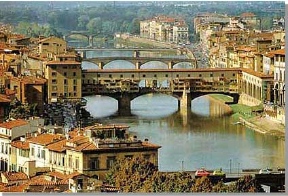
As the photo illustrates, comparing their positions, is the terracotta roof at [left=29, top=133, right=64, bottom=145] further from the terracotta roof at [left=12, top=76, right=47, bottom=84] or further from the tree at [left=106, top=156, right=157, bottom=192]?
the terracotta roof at [left=12, top=76, right=47, bottom=84]

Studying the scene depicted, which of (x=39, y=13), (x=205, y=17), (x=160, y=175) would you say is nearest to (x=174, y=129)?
(x=39, y=13)

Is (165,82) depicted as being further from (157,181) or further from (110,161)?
(157,181)

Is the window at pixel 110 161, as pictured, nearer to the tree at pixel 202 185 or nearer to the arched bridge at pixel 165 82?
the tree at pixel 202 185

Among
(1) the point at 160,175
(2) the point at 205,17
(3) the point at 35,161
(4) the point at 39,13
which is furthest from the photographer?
(2) the point at 205,17

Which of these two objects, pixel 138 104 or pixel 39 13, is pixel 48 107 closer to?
pixel 39 13

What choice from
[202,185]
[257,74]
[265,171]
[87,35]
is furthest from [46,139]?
[257,74]

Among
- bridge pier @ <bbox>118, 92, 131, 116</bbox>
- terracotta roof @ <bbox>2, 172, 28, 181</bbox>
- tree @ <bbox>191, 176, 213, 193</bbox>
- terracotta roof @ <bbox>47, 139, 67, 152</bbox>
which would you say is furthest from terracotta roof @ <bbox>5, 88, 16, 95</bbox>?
tree @ <bbox>191, 176, 213, 193</bbox>

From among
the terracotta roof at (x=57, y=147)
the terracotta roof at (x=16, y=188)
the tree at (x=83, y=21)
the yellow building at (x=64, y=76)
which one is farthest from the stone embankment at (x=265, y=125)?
the terracotta roof at (x=16, y=188)
